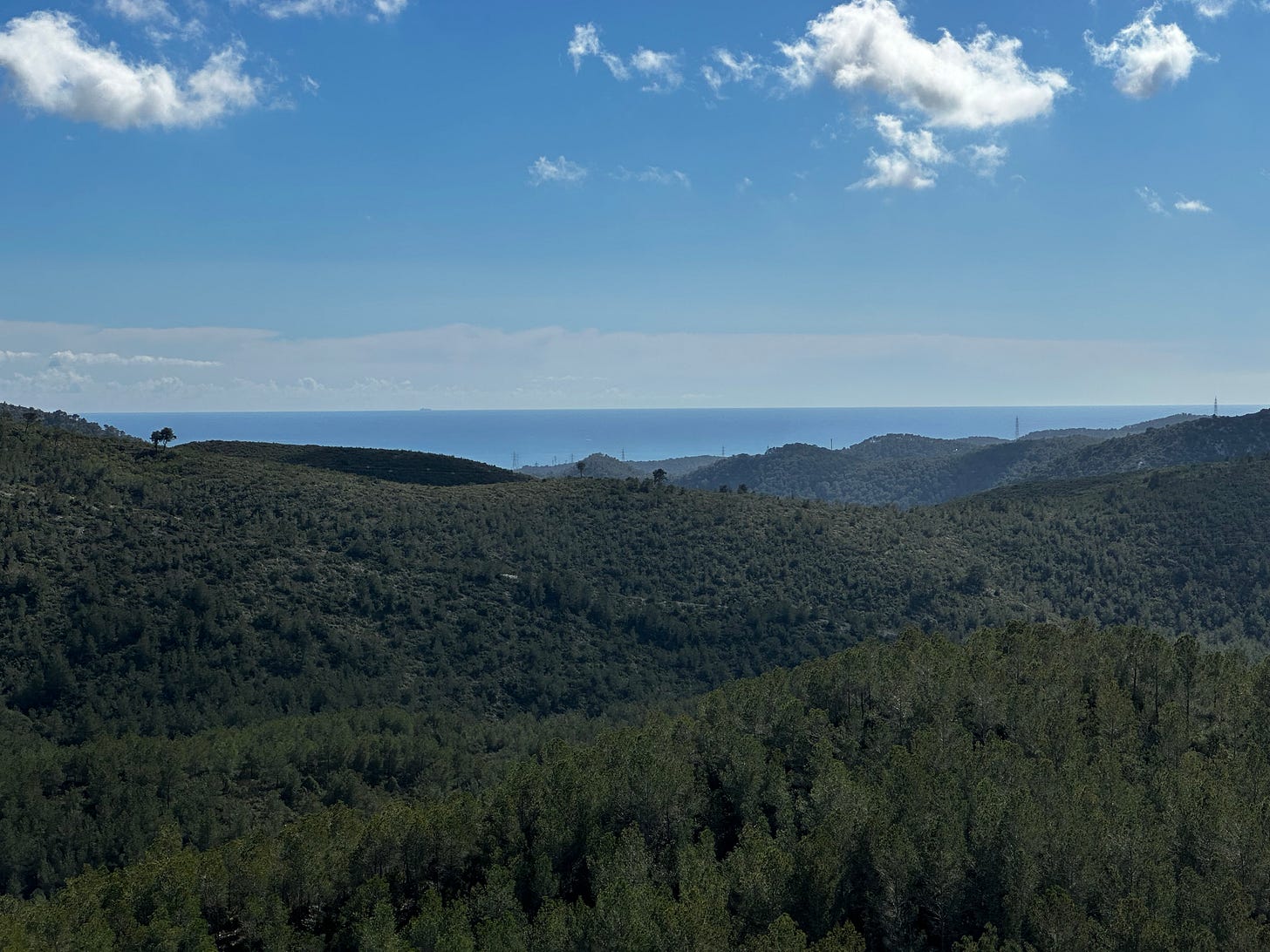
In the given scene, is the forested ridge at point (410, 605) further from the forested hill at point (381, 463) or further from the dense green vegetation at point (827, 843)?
the dense green vegetation at point (827, 843)

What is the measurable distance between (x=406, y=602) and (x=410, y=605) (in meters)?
0.75

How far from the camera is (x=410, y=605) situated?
330 ft

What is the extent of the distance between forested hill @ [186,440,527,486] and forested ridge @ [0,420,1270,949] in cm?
688

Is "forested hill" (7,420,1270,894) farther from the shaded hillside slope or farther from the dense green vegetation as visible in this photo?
the dense green vegetation

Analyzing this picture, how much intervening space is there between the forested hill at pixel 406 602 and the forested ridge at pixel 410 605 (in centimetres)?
31

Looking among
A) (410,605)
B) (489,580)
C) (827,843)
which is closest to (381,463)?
(489,580)

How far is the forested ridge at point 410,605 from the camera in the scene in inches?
2514

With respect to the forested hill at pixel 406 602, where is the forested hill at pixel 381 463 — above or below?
above

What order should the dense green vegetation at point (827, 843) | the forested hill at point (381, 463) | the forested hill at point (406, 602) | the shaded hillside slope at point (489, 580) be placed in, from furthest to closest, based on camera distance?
the forested hill at point (381, 463), the shaded hillside slope at point (489, 580), the forested hill at point (406, 602), the dense green vegetation at point (827, 843)

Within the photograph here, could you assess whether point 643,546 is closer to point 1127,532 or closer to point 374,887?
point 1127,532

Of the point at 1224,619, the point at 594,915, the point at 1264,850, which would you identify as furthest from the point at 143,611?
the point at 1224,619

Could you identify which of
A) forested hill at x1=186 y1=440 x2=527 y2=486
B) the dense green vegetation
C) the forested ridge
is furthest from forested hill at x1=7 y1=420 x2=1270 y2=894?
the dense green vegetation

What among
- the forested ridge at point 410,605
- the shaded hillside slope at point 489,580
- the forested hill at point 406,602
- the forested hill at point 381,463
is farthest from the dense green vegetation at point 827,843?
the forested hill at point 381,463

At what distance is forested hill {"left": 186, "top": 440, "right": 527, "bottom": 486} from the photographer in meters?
151
